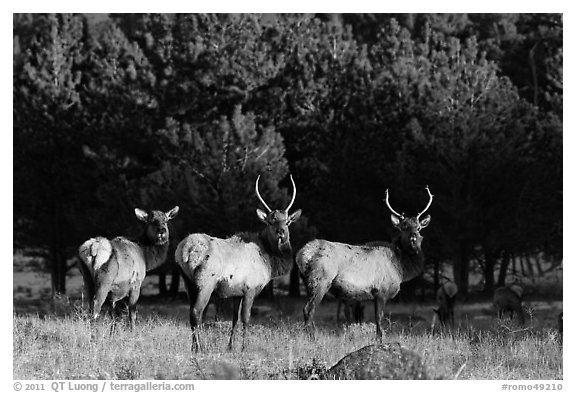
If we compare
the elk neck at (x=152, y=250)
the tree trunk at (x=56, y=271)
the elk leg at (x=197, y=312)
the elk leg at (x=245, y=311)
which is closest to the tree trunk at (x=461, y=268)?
the tree trunk at (x=56, y=271)

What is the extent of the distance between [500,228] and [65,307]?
12.5 m

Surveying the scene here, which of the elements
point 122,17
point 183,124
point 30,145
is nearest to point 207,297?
point 183,124

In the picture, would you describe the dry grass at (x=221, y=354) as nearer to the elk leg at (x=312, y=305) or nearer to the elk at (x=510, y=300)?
the elk leg at (x=312, y=305)

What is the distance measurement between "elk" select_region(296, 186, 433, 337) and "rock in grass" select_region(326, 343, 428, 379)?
3653mm

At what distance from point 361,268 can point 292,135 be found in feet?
47.5

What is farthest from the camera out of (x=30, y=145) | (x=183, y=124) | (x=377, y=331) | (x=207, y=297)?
(x=30, y=145)

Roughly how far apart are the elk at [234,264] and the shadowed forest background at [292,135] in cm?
1118

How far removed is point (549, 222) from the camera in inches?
1084

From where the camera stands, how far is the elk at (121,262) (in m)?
13.7

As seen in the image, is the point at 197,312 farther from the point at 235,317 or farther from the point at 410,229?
the point at 410,229

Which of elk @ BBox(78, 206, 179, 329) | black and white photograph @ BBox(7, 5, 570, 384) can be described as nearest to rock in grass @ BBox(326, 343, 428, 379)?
elk @ BBox(78, 206, 179, 329)

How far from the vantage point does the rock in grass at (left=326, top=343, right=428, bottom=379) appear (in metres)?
9.80

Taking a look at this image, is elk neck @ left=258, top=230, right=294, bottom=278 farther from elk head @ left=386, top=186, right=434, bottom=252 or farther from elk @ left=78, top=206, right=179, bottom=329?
elk head @ left=386, top=186, right=434, bottom=252

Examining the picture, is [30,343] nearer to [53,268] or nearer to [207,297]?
[207,297]
